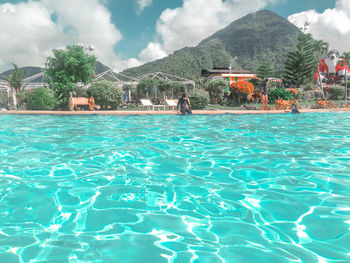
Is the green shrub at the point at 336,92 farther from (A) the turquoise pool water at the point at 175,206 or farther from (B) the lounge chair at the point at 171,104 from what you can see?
(A) the turquoise pool water at the point at 175,206

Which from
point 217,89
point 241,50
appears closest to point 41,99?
point 217,89

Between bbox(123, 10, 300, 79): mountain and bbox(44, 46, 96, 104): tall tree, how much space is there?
186ft

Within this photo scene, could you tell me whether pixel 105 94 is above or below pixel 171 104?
above

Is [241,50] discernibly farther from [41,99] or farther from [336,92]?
[41,99]

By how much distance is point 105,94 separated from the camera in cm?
1980

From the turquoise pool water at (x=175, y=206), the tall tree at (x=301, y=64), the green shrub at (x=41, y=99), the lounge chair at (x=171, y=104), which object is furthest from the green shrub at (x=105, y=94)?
the tall tree at (x=301, y=64)

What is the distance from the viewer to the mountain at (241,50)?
9219 cm

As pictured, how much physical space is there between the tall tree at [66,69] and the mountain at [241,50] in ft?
186

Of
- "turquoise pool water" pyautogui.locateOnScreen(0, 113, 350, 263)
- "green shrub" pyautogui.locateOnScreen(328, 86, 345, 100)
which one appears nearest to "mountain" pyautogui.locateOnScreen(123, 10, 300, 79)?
"green shrub" pyautogui.locateOnScreen(328, 86, 345, 100)

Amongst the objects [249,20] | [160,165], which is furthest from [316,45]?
[249,20]

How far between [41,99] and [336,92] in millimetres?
34559

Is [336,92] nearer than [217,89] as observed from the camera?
No

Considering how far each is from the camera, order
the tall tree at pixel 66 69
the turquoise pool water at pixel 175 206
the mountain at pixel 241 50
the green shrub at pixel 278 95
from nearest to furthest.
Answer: the turquoise pool water at pixel 175 206, the tall tree at pixel 66 69, the green shrub at pixel 278 95, the mountain at pixel 241 50

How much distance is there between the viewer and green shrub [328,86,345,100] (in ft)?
112
